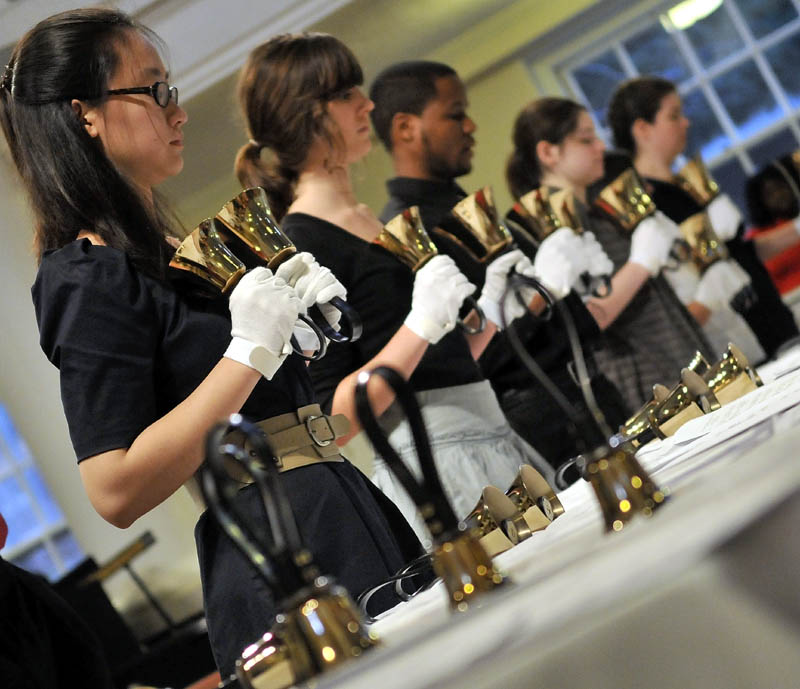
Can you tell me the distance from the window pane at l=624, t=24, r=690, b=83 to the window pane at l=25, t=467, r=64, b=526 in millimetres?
1987

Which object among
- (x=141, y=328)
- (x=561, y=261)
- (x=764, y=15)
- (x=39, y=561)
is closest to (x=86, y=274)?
(x=141, y=328)

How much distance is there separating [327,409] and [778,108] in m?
1.53

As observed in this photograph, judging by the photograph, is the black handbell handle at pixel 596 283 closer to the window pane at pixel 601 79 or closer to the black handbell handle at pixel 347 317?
the window pane at pixel 601 79

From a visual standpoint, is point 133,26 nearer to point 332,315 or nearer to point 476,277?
point 332,315

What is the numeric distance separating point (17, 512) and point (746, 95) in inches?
92.9

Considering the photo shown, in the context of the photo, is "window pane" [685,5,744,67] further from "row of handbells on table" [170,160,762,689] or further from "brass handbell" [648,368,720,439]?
"brass handbell" [648,368,720,439]

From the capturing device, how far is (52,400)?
2.98 meters

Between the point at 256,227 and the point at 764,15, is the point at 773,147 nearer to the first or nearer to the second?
the point at 764,15

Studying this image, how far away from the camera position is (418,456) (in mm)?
546

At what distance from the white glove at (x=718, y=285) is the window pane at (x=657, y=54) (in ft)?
1.35

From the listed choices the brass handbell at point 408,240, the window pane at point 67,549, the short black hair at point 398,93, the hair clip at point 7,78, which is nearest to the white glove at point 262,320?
the hair clip at point 7,78

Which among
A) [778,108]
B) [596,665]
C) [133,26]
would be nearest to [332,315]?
[133,26]

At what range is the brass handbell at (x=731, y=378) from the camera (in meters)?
1.23

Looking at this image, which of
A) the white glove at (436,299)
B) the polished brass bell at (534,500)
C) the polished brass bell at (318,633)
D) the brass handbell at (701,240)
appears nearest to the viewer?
the polished brass bell at (318,633)
